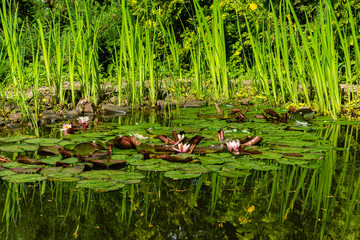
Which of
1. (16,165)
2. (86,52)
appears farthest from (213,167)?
(86,52)

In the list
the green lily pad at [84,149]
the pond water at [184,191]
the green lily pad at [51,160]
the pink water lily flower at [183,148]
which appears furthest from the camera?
the pink water lily flower at [183,148]

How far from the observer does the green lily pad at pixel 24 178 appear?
5.91ft

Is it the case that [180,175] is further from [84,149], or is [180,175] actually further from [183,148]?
[84,149]

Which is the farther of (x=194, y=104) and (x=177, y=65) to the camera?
(x=177, y=65)

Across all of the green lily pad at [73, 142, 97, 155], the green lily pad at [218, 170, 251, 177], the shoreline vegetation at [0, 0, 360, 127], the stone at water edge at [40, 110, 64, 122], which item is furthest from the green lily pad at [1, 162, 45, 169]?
the stone at water edge at [40, 110, 64, 122]

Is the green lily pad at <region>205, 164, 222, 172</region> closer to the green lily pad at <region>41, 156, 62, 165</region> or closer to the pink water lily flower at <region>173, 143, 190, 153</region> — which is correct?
the pink water lily flower at <region>173, 143, 190, 153</region>

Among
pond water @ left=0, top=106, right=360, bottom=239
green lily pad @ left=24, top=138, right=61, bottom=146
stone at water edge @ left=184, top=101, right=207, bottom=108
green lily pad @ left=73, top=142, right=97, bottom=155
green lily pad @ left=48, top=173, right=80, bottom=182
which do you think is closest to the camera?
pond water @ left=0, top=106, right=360, bottom=239

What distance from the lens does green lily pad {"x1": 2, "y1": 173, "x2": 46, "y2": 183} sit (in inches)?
70.9

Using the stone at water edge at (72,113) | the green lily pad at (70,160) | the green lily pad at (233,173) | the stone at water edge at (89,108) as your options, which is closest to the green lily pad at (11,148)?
the green lily pad at (70,160)

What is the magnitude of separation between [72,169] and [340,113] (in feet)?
9.50

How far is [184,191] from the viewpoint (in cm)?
173

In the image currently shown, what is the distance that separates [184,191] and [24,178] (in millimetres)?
782

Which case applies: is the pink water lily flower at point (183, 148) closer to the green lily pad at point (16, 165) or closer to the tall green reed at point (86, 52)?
the green lily pad at point (16, 165)

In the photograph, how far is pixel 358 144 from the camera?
2703mm
